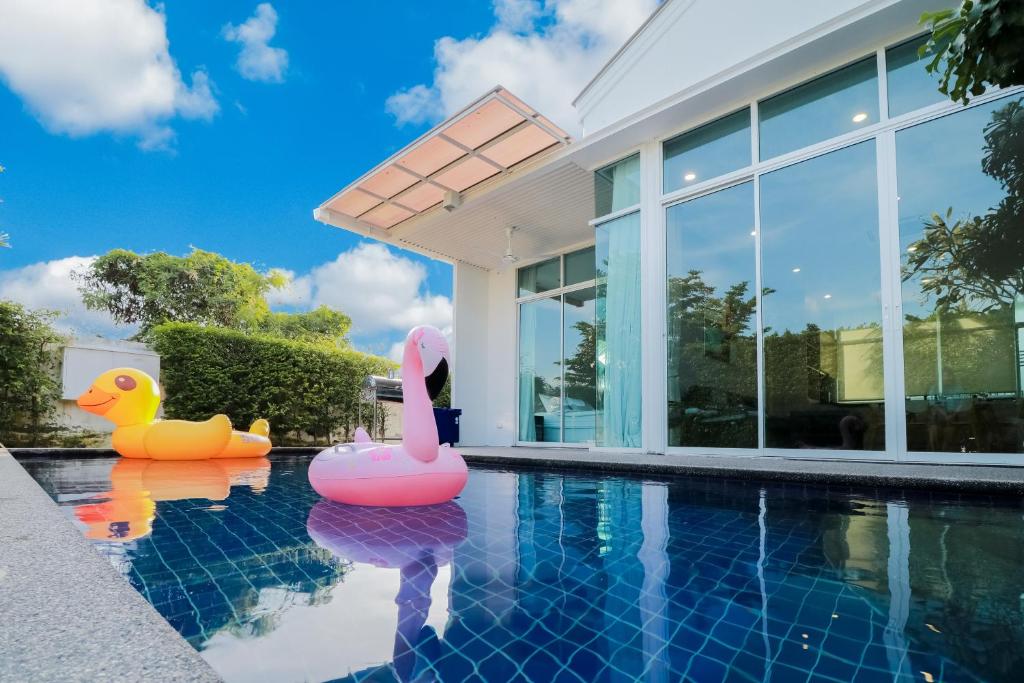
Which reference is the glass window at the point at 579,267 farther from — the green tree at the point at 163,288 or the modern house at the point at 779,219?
the green tree at the point at 163,288

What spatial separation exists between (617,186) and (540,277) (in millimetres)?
3897

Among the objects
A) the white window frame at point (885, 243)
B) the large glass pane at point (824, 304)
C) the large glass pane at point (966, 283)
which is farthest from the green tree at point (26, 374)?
the large glass pane at point (966, 283)

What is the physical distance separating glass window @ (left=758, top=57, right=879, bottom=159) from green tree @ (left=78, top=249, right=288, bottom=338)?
20.0 meters

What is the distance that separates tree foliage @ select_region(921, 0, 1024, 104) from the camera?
1.73 meters

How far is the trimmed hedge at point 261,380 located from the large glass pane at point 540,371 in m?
4.34

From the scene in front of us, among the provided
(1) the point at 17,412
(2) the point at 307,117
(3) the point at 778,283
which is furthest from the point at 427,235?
(2) the point at 307,117

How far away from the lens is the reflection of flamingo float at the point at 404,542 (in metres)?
1.82

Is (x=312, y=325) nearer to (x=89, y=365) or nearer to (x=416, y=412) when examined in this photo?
(x=89, y=365)

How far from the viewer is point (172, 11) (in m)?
24.8

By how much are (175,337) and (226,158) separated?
33.6 meters

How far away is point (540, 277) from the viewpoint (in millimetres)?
11602

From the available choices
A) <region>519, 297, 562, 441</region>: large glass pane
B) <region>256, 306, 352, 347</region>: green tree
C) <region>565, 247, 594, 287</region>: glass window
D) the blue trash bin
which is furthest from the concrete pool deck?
<region>256, 306, 352, 347</region>: green tree

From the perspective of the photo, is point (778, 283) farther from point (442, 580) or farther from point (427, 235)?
point (427, 235)

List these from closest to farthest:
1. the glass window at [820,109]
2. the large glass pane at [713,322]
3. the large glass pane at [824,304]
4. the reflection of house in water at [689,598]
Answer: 1. the reflection of house in water at [689,598]
2. the large glass pane at [824,304]
3. the glass window at [820,109]
4. the large glass pane at [713,322]
